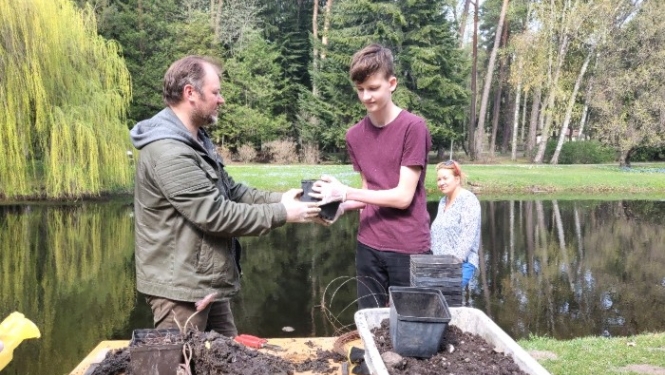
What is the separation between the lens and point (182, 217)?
196 cm

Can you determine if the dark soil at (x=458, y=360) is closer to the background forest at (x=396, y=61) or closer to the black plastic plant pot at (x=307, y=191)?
the black plastic plant pot at (x=307, y=191)

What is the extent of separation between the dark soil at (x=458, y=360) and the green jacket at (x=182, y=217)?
0.68 m

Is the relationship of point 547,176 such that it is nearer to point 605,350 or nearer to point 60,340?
point 605,350

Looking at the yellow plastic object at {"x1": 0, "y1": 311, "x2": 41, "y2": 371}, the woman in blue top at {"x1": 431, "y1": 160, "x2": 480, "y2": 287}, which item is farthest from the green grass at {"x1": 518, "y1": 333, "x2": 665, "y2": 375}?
the yellow plastic object at {"x1": 0, "y1": 311, "x2": 41, "y2": 371}

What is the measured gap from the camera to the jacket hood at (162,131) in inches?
76.0

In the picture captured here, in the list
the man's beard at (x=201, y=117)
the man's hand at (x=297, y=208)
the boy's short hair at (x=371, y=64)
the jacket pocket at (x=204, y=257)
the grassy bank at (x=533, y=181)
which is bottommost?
the grassy bank at (x=533, y=181)

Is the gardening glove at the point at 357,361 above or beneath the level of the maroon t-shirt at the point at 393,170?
beneath

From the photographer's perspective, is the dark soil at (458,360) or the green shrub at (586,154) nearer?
the dark soil at (458,360)

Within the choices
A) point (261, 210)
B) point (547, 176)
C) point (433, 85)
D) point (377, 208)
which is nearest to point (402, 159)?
point (377, 208)

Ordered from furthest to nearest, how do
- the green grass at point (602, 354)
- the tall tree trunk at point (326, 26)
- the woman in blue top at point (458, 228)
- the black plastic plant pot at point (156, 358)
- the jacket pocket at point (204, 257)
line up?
the tall tree trunk at point (326, 26) → the green grass at point (602, 354) → the woman in blue top at point (458, 228) → the jacket pocket at point (204, 257) → the black plastic plant pot at point (156, 358)

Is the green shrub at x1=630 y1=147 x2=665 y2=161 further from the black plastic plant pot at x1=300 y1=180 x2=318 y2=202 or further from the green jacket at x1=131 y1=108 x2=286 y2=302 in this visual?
the green jacket at x1=131 y1=108 x2=286 y2=302

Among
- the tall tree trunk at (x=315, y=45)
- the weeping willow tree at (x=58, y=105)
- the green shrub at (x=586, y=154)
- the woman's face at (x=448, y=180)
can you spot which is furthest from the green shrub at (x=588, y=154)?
the woman's face at (x=448, y=180)

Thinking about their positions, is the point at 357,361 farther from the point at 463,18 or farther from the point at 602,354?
the point at 463,18

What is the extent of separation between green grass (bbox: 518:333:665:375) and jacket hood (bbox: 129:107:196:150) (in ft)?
11.2
